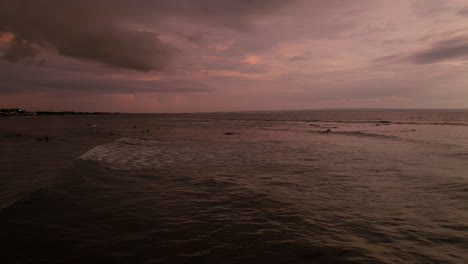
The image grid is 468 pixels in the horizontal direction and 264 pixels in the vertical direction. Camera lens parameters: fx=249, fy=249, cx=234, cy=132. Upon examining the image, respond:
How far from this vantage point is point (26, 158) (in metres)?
17.9

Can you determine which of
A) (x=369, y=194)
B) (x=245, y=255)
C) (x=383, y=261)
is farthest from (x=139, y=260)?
(x=369, y=194)

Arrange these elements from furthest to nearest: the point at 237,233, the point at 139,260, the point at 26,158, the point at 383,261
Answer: the point at 26,158 < the point at 237,233 < the point at 383,261 < the point at 139,260

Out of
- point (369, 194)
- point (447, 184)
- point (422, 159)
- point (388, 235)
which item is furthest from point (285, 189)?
point (422, 159)

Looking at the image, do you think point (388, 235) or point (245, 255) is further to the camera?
point (388, 235)

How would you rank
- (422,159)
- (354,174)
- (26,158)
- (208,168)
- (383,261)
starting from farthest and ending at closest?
(422,159), (26,158), (208,168), (354,174), (383,261)

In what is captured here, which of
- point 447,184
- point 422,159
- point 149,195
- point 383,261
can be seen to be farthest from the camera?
point 422,159

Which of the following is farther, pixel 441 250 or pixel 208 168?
pixel 208 168

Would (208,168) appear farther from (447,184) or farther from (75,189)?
(447,184)

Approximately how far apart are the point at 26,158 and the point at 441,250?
2331cm

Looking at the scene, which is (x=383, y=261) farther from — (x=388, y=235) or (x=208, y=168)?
(x=208, y=168)

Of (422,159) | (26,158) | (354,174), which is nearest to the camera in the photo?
(354,174)

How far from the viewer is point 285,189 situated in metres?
11.1

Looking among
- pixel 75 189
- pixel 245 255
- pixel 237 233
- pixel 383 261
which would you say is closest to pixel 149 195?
pixel 75 189

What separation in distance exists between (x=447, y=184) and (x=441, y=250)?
26.0ft
